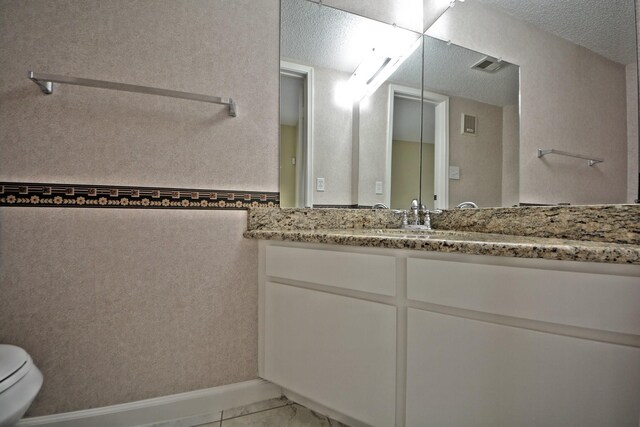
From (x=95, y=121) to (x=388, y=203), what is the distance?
1.42m

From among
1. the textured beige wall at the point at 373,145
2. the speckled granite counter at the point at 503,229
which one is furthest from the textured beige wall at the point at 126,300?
the textured beige wall at the point at 373,145

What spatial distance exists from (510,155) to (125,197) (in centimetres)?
169

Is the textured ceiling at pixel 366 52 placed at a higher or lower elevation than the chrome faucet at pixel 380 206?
higher

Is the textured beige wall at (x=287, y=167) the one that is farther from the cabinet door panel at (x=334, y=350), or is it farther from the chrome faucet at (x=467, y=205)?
the chrome faucet at (x=467, y=205)

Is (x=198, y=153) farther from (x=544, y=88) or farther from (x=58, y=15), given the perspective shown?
(x=544, y=88)

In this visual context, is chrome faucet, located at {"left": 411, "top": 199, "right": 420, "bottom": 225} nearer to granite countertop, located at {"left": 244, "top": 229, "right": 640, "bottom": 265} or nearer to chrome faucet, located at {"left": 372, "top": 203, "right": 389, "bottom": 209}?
chrome faucet, located at {"left": 372, "top": 203, "right": 389, "bottom": 209}

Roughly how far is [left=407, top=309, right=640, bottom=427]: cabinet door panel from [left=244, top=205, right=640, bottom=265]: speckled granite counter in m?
0.20

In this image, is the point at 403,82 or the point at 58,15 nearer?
the point at 58,15

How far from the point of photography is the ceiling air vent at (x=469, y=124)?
142 centimetres

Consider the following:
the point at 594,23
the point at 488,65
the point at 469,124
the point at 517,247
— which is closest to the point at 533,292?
the point at 517,247

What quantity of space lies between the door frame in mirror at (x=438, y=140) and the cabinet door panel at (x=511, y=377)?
90 centimetres

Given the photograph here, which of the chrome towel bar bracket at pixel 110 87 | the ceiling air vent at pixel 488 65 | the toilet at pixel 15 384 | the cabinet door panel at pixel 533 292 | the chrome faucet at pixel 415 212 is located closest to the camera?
the cabinet door panel at pixel 533 292

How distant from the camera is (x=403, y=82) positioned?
1600 mm

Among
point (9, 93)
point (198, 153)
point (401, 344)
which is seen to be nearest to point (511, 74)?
→ point (401, 344)
